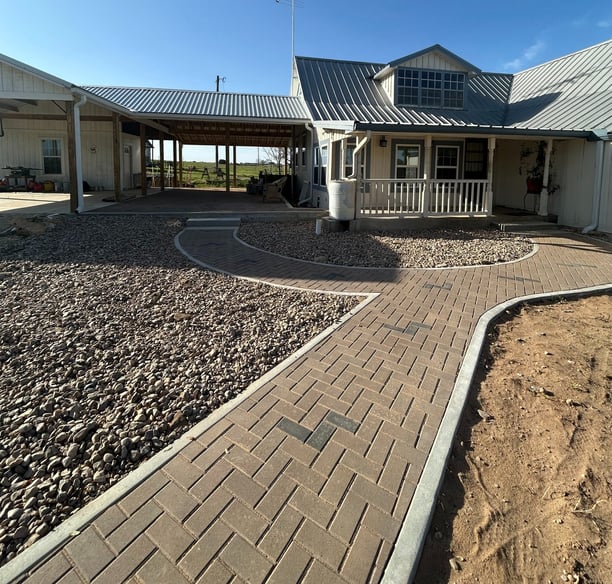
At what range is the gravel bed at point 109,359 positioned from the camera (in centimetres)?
273

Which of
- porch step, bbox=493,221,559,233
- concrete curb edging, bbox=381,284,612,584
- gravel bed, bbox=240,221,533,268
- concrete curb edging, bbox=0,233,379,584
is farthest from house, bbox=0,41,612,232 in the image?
concrete curb edging, bbox=0,233,379,584

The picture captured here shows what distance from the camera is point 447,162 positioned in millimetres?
16016

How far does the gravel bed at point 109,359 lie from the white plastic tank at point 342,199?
16.9ft

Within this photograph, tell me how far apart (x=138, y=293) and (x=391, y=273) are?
13.3 feet

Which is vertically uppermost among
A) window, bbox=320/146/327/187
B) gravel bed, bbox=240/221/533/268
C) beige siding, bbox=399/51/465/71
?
beige siding, bbox=399/51/465/71

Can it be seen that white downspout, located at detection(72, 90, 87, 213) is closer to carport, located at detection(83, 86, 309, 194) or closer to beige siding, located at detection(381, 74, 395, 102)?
carport, located at detection(83, 86, 309, 194)

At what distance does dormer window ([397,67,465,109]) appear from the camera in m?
17.4

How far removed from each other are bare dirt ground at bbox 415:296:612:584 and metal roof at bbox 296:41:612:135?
33.8 ft

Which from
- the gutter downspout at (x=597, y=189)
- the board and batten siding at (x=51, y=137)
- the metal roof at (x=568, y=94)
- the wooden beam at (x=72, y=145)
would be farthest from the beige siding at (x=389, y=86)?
the board and batten siding at (x=51, y=137)

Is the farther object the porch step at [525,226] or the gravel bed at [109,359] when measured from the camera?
the porch step at [525,226]

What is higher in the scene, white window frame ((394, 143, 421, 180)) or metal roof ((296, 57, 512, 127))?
metal roof ((296, 57, 512, 127))

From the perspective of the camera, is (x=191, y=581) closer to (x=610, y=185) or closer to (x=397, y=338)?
(x=397, y=338)

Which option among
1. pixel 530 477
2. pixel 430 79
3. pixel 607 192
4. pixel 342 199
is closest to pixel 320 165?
pixel 342 199

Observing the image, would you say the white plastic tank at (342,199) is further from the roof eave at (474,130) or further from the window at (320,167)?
the window at (320,167)
